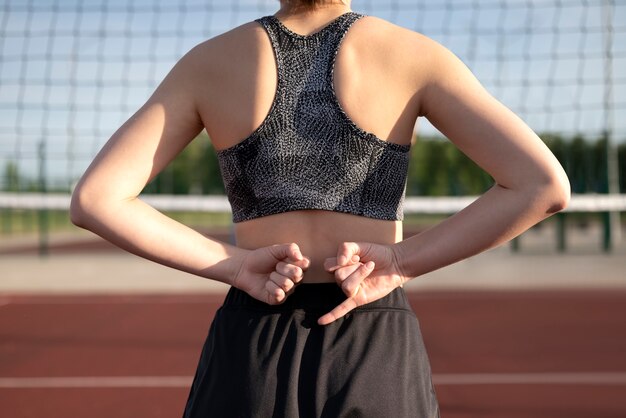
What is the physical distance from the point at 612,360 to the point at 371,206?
504 centimetres

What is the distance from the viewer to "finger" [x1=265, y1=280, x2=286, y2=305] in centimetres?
138

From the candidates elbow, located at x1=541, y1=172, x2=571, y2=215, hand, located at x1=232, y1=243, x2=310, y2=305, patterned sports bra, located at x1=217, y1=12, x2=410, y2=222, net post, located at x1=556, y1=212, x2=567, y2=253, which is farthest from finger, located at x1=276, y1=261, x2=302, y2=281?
net post, located at x1=556, y1=212, x2=567, y2=253

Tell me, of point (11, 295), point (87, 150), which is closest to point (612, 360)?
point (87, 150)

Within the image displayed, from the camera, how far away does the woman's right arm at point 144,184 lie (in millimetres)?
1418

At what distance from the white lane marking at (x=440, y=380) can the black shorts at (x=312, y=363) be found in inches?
154

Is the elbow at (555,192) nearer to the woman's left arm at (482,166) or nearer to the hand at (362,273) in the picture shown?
the woman's left arm at (482,166)

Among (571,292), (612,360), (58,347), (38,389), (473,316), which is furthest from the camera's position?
(571,292)

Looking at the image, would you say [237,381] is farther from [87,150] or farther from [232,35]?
[87,150]

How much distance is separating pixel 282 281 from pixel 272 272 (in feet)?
0.13

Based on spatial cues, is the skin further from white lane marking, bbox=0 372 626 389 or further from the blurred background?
the blurred background

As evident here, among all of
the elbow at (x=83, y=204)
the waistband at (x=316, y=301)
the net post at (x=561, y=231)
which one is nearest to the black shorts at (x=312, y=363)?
the waistband at (x=316, y=301)

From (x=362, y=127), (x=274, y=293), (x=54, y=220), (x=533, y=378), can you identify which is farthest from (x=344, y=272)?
(x=54, y=220)

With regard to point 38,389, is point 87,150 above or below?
above

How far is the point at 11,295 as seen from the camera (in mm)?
10203
